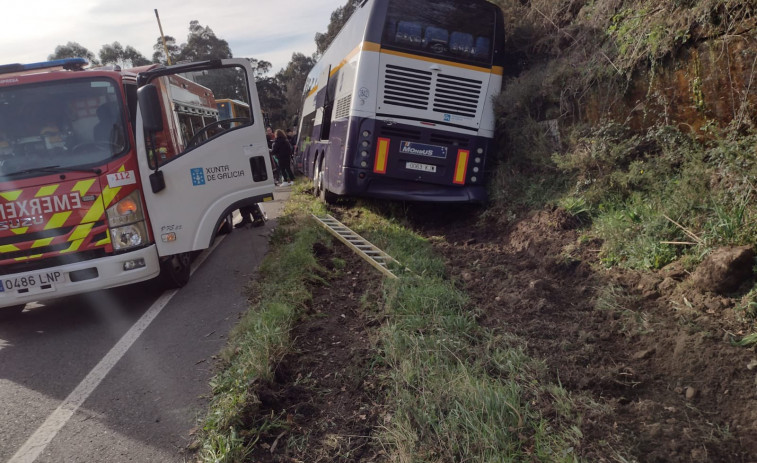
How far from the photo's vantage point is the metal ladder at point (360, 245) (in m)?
5.99

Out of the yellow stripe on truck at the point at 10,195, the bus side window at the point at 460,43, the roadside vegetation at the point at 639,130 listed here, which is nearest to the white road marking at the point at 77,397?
the yellow stripe on truck at the point at 10,195

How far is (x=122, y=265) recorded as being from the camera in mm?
5285

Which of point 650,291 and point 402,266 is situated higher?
point 650,291

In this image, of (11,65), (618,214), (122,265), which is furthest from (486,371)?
(11,65)

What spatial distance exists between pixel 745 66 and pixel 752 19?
41 centimetres

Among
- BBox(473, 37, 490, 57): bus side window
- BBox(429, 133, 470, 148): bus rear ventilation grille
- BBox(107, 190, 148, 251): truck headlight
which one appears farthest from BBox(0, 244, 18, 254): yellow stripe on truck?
BBox(473, 37, 490, 57): bus side window

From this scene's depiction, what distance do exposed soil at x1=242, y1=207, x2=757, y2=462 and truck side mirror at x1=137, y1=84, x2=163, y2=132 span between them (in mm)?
2461

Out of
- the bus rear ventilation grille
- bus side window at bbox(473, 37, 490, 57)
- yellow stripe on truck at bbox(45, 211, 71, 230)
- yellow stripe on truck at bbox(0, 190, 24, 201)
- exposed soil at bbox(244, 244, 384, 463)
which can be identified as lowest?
exposed soil at bbox(244, 244, 384, 463)

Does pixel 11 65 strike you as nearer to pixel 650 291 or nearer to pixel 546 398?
pixel 546 398

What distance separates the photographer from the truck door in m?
5.59

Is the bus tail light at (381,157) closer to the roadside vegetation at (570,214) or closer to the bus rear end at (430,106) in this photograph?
the bus rear end at (430,106)

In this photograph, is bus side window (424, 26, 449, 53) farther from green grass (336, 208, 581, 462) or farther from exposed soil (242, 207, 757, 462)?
green grass (336, 208, 581, 462)

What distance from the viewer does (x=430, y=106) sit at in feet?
27.0

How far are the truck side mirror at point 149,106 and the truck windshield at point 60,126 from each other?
1.46 ft
